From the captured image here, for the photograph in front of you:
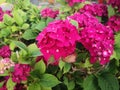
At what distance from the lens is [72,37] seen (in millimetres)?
1603

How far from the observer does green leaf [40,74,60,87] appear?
1.83 m

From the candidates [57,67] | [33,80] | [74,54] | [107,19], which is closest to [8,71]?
[33,80]

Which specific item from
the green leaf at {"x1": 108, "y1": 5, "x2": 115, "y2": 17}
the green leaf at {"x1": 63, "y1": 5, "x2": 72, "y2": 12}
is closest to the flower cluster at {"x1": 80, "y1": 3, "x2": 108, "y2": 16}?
the green leaf at {"x1": 108, "y1": 5, "x2": 115, "y2": 17}

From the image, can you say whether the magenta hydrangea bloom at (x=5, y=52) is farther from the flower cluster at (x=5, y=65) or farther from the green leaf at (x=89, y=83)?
the green leaf at (x=89, y=83)

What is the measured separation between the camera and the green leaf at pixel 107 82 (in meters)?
1.83

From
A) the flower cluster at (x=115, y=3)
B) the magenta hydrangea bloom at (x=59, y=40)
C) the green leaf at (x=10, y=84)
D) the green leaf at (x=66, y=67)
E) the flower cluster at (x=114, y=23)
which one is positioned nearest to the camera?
the magenta hydrangea bloom at (x=59, y=40)

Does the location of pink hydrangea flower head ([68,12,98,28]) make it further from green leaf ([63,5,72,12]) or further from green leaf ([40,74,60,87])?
green leaf ([63,5,72,12])

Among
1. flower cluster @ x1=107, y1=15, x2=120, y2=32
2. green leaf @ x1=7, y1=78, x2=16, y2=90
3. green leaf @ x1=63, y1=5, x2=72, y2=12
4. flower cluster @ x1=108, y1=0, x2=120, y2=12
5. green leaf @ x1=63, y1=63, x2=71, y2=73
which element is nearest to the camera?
green leaf @ x1=63, y1=63, x2=71, y2=73

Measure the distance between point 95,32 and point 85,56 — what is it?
0.53ft

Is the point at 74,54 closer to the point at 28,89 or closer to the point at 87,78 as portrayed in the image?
the point at 87,78

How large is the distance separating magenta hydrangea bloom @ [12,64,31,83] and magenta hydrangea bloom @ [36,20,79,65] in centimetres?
26

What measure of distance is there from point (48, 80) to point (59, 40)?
394mm

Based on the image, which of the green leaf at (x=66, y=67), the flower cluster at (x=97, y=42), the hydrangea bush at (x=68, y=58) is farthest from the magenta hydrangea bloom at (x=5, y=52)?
the flower cluster at (x=97, y=42)

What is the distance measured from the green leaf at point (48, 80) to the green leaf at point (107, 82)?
24 centimetres
